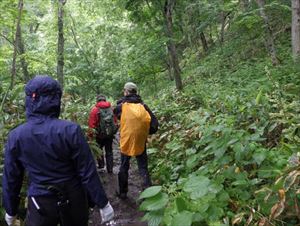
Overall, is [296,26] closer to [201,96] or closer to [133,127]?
[201,96]

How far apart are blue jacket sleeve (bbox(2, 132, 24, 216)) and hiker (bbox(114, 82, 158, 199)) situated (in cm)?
302

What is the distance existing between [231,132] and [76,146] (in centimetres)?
230

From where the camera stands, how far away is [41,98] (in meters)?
3.60

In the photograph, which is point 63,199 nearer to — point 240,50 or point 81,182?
point 81,182

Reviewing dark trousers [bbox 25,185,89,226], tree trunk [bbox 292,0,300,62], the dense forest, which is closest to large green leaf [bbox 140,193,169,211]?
the dense forest

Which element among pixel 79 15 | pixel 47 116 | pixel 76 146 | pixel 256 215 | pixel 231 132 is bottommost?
pixel 256 215

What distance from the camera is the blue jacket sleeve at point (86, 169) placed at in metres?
3.57

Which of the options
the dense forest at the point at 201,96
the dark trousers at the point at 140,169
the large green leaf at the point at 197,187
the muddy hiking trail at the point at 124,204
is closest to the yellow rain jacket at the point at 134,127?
the dark trousers at the point at 140,169

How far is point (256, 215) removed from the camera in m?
3.83

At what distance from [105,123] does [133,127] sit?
1.96 m

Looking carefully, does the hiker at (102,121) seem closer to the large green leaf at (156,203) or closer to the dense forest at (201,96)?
the dense forest at (201,96)

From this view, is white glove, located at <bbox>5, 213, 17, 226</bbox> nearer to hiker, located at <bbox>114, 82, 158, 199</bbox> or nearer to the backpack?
hiker, located at <bbox>114, 82, 158, 199</bbox>

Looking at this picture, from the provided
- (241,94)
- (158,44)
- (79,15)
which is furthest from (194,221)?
(79,15)

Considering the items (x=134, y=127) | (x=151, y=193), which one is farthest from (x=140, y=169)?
(x=151, y=193)
